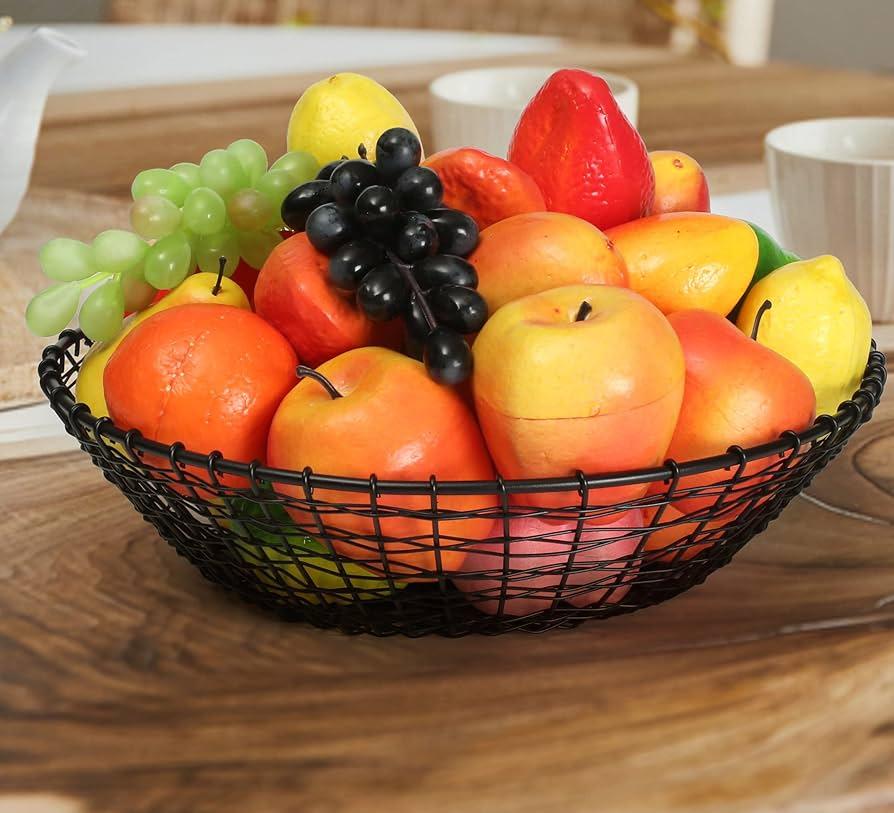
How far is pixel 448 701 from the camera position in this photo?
1.85 ft

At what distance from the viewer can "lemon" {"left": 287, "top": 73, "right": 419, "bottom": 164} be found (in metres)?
0.77

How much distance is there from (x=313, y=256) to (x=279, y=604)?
0.60 ft

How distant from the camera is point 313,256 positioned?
Result: 0.63 metres

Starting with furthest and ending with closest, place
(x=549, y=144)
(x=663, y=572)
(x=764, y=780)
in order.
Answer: (x=549, y=144), (x=663, y=572), (x=764, y=780)

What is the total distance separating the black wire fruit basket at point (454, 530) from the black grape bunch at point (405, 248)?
2.9 inches

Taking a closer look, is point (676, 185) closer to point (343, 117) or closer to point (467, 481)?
point (343, 117)

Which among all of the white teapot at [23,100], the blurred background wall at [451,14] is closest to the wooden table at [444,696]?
the white teapot at [23,100]

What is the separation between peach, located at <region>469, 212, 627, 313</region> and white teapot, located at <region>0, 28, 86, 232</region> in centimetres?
74

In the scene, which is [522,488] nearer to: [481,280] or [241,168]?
[481,280]

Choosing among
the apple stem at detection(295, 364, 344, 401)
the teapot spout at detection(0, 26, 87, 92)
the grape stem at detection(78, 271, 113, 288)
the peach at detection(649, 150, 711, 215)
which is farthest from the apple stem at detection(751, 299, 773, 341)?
the teapot spout at detection(0, 26, 87, 92)

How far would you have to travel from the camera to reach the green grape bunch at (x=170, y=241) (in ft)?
2.28

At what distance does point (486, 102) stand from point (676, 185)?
1.97 feet

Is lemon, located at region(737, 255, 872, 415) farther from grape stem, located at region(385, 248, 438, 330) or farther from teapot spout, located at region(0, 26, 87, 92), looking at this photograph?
teapot spout, located at region(0, 26, 87, 92)

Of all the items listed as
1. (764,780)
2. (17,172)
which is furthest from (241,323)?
(17,172)
